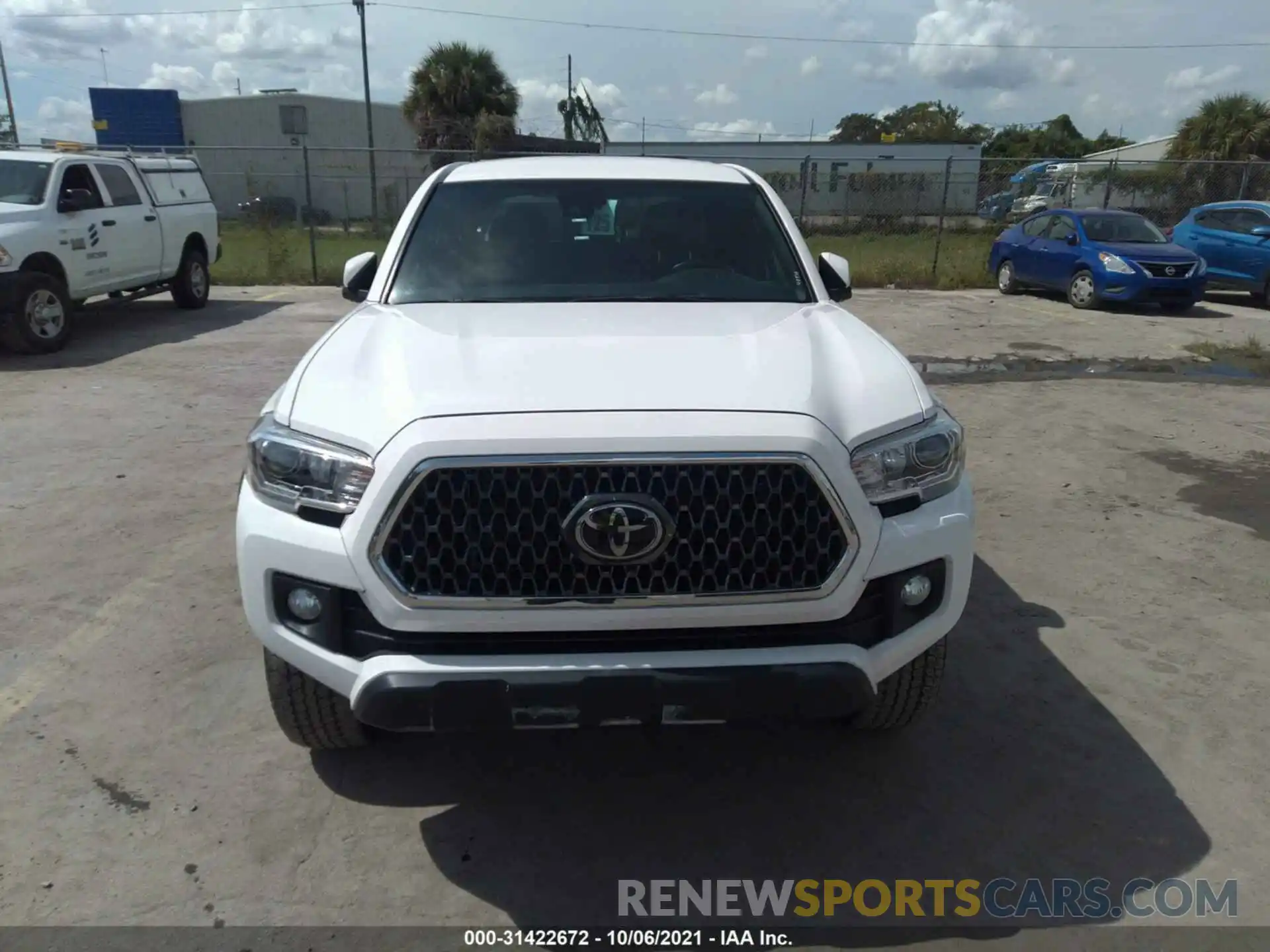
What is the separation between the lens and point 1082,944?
2434mm

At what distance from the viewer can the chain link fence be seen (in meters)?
17.5

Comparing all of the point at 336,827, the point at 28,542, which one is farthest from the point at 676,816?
the point at 28,542

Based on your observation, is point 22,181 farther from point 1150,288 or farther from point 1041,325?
point 1150,288

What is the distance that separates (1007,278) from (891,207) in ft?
39.5

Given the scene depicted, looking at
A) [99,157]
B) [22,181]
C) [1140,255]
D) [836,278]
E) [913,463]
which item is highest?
Answer: [99,157]

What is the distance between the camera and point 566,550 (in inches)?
93.1

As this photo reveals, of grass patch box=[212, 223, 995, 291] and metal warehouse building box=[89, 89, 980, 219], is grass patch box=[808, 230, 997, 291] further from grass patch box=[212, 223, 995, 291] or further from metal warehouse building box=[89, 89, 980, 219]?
metal warehouse building box=[89, 89, 980, 219]

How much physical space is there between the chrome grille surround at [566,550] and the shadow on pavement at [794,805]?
83cm

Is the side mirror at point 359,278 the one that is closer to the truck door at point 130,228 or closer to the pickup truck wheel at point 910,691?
the pickup truck wheel at point 910,691

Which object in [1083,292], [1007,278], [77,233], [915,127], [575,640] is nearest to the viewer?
[575,640]

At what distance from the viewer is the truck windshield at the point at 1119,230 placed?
14.2 metres

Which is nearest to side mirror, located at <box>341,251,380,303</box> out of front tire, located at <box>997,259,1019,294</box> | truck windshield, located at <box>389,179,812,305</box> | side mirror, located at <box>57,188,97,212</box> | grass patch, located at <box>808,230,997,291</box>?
truck windshield, located at <box>389,179,812,305</box>

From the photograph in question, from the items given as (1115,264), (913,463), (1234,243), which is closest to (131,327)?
(913,463)

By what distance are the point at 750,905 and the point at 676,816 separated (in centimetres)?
39
